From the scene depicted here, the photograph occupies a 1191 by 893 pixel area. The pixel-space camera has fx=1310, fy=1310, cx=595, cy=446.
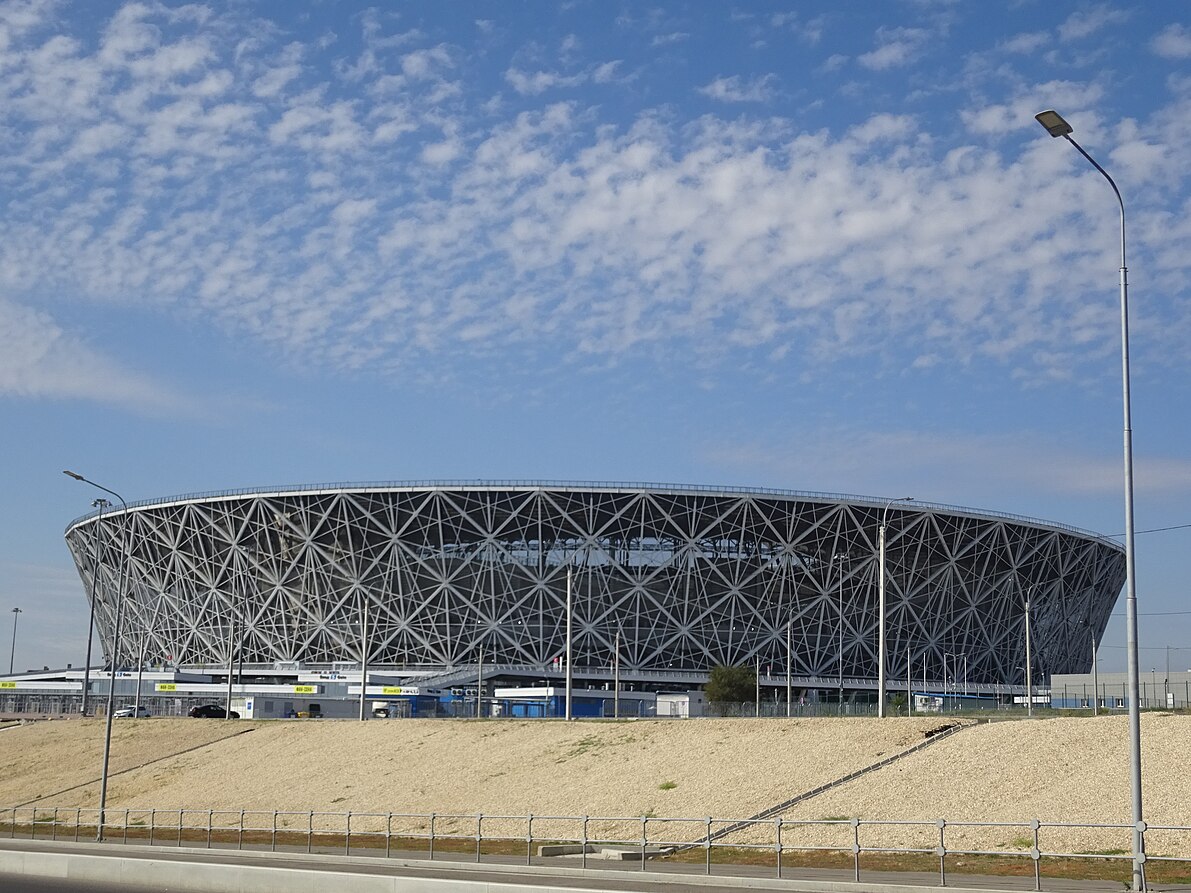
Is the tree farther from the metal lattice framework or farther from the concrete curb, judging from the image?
the concrete curb

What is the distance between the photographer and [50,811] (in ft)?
170

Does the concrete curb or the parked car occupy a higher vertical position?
the parked car

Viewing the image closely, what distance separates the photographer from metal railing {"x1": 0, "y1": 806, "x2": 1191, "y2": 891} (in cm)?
2420

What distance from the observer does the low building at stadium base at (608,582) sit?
10306 centimetres

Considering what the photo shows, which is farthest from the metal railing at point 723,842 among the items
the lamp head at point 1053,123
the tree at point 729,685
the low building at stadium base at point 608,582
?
the low building at stadium base at point 608,582

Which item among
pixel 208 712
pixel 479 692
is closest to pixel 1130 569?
pixel 479 692

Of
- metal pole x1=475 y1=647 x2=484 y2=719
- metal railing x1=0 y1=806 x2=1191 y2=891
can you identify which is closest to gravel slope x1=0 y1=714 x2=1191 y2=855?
metal railing x1=0 y1=806 x2=1191 y2=891

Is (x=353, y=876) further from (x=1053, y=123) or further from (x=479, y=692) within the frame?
(x=479, y=692)

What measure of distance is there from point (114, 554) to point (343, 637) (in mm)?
29179

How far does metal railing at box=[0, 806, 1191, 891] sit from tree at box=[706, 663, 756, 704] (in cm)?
5104

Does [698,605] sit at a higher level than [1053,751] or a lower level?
higher

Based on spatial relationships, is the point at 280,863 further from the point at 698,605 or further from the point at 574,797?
the point at 698,605

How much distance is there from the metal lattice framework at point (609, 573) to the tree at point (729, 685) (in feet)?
40.4

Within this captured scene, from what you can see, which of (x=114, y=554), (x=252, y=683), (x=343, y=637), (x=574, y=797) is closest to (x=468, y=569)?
(x=343, y=637)
